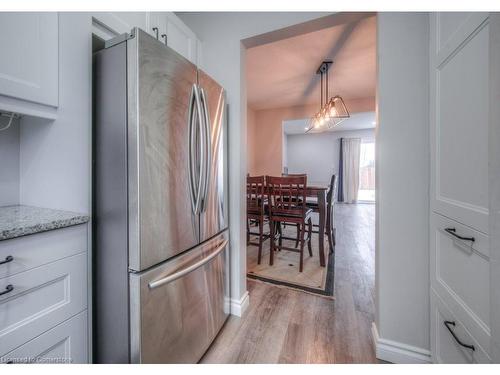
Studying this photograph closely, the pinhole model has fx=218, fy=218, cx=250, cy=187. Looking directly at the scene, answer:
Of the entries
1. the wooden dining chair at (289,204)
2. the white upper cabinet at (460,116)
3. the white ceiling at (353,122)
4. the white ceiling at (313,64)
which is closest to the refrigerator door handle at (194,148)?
the white upper cabinet at (460,116)

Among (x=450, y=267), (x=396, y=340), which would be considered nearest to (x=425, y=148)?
(x=450, y=267)

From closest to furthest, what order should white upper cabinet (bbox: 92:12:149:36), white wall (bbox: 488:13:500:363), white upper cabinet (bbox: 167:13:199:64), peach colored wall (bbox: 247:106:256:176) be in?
white wall (bbox: 488:13:500:363) → white upper cabinet (bbox: 92:12:149:36) → white upper cabinet (bbox: 167:13:199:64) → peach colored wall (bbox: 247:106:256:176)

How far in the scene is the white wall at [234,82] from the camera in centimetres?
168

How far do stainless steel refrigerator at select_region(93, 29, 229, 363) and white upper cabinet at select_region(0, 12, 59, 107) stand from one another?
16 centimetres

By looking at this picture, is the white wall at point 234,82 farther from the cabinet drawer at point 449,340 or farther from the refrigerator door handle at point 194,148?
the cabinet drawer at point 449,340

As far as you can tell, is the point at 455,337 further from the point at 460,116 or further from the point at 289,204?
the point at 289,204

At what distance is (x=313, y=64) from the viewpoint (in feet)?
9.74

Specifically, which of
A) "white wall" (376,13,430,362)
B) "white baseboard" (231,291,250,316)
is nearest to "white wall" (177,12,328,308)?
"white baseboard" (231,291,250,316)

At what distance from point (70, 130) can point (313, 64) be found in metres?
2.96

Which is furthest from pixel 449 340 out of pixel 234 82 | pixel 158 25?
pixel 158 25

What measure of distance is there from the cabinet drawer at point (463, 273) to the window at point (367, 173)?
7246 millimetres

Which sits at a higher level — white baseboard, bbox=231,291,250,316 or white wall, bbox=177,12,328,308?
white wall, bbox=177,12,328,308

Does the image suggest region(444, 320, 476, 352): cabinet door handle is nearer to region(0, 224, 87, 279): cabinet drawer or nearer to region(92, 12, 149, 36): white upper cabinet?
region(0, 224, 87, 279): cabinet drawer

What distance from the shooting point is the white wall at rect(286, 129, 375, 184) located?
7.78 meters
